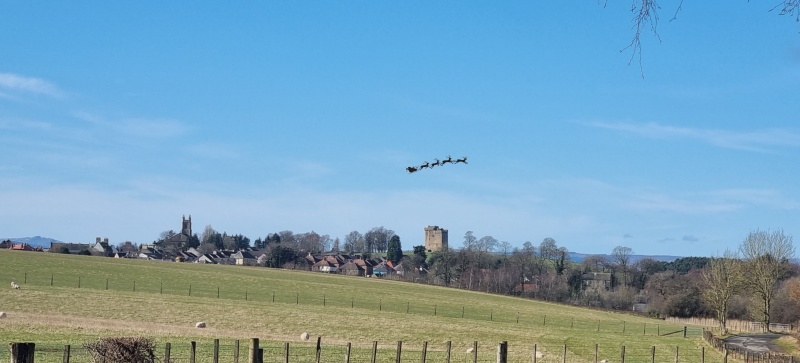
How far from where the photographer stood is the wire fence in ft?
110

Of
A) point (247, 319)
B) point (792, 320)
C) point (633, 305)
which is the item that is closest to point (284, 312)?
point (247, 319)

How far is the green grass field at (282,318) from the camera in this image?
52.0m

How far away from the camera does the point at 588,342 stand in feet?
221

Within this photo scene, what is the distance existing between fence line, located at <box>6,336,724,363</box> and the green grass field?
20cm

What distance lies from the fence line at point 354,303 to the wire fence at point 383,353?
27.9 metres

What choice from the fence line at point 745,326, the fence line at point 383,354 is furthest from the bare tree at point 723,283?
the fence line at point 383,354

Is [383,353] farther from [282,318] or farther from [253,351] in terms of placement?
[253,351]

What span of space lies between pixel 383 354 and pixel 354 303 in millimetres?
52969

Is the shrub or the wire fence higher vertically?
the shrub

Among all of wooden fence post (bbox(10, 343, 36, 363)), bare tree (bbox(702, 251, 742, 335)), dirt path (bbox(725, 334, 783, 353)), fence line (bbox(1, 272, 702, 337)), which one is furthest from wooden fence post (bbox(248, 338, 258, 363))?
bare tree (bbox(702, 251, 742, 335))

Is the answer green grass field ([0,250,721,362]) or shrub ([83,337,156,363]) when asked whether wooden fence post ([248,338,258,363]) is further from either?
green grass field ([0,250,721,362])

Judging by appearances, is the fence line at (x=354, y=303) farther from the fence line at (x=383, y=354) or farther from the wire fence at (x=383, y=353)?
the wire fence at (x=383, y=353)

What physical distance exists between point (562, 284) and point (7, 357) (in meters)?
155

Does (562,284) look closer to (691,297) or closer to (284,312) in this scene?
(691,297)
